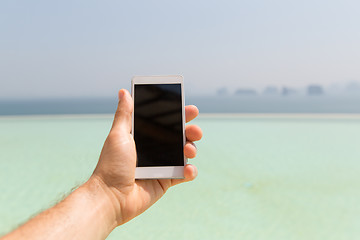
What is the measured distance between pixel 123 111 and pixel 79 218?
1.52 ft

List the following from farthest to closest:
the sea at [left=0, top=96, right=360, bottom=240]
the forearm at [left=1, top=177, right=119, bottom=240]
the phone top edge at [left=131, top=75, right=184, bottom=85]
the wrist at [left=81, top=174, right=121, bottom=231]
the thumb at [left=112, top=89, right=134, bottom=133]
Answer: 1. the sea at [left=0, top=96, right=360, bottom=240]
2. the phone top edge at [left=131, top=75, right=184, bottom=85]
3. the thumb at [left=112, top=89, right=134, bottom=133]
4. the wrist at [left=81, top=174, right=121, bottom=231]
5. the forearm at [left=1, top=177, right=119, bottom=240]

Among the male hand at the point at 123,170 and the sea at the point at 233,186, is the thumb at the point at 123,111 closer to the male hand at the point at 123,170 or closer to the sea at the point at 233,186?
the male hand at the point at 123,170

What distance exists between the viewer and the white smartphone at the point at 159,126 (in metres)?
1.30

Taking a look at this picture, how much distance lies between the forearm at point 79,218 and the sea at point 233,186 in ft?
0.43

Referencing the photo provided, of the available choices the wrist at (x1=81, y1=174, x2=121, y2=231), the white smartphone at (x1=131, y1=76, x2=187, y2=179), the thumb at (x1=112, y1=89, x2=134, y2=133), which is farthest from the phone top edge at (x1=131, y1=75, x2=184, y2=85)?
the wrist at (x1=81, y1=174, x2=121, y2=231)

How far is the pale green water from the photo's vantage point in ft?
8.45

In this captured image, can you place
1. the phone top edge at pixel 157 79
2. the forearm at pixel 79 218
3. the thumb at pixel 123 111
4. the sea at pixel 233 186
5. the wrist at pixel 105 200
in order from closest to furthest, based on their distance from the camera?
the forearm at pixel 79 218 < the wrist at pixel 105 200 < the thumb at pixel 123 111 < the phone top edge at pixel 157 79 < the sea at pixel 233 186

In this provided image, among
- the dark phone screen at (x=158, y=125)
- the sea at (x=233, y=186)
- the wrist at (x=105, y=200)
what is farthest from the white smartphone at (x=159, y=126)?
the sea at (x=233, y=186)

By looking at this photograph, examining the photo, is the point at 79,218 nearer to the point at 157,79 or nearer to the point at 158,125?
the point at 158,125

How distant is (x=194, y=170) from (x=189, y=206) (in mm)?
1837

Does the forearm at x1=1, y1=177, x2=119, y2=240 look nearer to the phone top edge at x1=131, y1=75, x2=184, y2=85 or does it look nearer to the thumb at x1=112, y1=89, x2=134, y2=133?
the thumb at x1=112, y1=89, x2=134, y2=133

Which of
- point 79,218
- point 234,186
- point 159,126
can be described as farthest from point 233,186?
point 79,218

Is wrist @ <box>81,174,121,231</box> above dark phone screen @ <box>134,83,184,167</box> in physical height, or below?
below

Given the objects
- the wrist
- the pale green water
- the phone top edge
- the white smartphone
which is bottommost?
the pale green water
